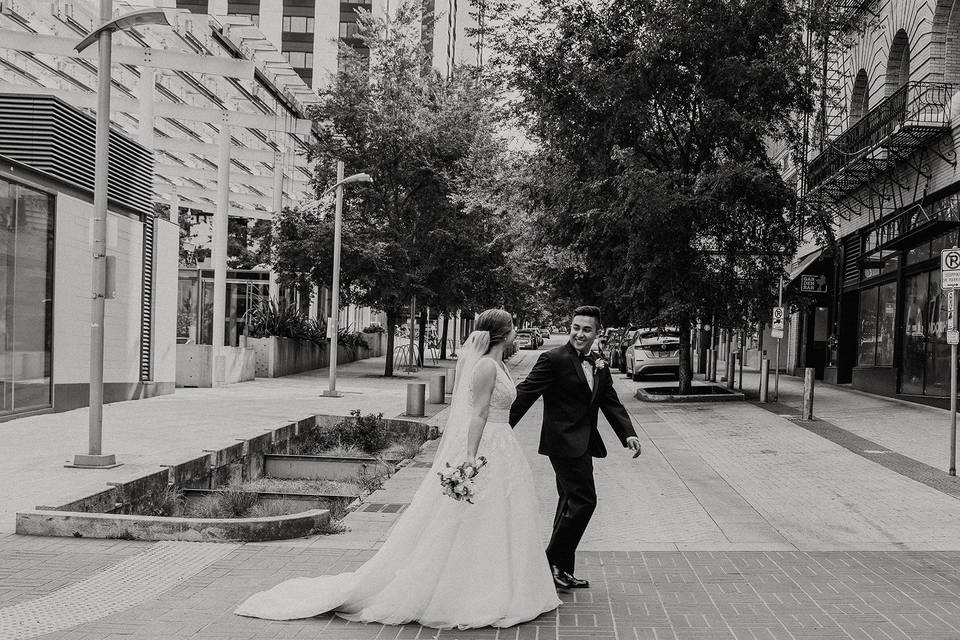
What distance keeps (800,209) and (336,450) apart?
39.8ft

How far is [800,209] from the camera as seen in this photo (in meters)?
21.2

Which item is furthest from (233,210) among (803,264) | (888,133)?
(888,133)

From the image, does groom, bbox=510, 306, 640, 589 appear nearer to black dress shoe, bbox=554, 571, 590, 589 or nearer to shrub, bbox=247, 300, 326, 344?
black dress shoe, bbox=554, 571, 590, 589

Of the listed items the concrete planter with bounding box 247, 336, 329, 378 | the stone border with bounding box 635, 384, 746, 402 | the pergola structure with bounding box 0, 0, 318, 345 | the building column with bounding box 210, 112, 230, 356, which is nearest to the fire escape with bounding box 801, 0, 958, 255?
the stone border with bounding box 635, 384, 746, 402

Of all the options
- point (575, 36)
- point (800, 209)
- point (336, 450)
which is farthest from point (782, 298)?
point (336, 450)

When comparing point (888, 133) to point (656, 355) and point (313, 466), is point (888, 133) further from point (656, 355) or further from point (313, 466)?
point (313, 466)

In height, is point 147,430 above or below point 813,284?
below

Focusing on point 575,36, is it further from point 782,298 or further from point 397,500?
point 397,500

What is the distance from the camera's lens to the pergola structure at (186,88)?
20.9 meters

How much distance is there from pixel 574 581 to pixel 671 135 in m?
18.1

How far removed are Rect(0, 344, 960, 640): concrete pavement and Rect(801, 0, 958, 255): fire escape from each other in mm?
8493

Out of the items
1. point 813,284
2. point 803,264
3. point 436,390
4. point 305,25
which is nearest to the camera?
point 436,390

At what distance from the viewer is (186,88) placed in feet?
100

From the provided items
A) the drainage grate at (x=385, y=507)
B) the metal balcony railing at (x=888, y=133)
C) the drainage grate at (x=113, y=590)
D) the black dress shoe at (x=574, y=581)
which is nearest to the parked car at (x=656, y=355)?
the metal balcony railing at (x=888, y=133)
